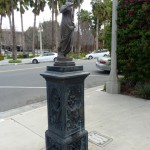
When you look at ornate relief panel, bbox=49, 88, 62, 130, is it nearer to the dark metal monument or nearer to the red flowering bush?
the dark metal monument

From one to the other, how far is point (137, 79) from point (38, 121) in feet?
12.3

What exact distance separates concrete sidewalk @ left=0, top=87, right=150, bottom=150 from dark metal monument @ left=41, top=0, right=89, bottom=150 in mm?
546

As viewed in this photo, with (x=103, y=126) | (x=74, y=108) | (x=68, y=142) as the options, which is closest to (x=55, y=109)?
(x=74, y=108)

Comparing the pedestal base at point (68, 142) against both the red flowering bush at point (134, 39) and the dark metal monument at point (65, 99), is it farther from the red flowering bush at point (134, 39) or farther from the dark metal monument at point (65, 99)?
the red flowering bush at point (134, 39)

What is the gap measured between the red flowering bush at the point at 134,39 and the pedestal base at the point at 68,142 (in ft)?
12.5

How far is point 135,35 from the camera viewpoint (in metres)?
6.61

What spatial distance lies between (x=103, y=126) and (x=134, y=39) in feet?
11.1

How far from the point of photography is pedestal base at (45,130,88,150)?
317cm

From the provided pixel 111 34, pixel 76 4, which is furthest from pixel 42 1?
pixel 111 34

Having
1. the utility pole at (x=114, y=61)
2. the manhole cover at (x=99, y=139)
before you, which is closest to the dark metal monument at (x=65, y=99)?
the manhole cover at (x=99, y=139)

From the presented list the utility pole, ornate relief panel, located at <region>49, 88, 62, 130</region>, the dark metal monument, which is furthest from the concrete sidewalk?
the utility pole

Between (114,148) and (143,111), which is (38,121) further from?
(143,111)

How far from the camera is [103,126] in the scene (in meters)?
4.52

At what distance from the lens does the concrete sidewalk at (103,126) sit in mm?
3797
